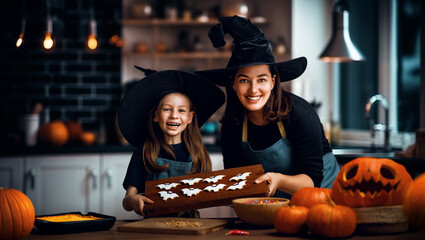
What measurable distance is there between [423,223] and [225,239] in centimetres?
55

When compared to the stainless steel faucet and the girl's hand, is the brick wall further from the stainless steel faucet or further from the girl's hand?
the girl's hand

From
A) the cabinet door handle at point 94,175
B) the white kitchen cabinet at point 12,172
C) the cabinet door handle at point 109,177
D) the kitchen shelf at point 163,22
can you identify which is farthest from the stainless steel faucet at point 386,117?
the white kitchen cabinet at point 12,172

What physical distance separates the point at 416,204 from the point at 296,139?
27.1 inches

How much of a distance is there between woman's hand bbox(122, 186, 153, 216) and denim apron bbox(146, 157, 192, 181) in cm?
12

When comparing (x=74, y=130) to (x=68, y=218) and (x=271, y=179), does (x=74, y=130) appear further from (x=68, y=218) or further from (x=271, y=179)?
(x=271, y=179)

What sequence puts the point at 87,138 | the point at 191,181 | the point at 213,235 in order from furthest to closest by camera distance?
the point at 87,138, the point at 191,181, the point at 213,235

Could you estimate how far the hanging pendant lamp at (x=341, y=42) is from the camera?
3.49 m

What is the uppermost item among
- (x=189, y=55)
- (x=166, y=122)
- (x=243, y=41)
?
(x=189, y=55)

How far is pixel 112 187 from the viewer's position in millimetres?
4090

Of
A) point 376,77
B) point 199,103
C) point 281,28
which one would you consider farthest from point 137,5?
point 199,103

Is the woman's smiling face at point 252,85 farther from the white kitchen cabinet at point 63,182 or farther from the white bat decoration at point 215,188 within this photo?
the white kitchen cabinet at point 63,182

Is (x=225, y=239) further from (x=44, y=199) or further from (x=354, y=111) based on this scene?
(x=354, y=111)

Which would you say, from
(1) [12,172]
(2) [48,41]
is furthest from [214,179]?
(1) [12,172]

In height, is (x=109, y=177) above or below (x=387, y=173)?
below
